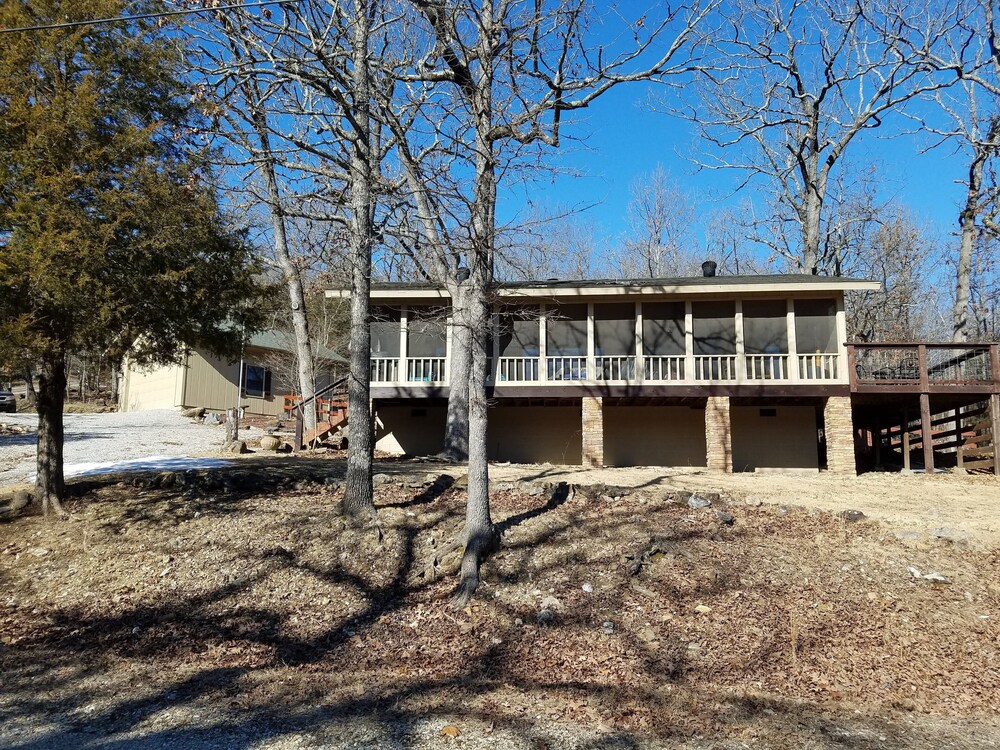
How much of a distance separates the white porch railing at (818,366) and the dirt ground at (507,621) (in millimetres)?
4960

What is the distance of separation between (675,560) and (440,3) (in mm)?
6509

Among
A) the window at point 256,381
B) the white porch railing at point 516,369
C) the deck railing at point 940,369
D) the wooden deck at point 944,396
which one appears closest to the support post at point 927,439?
the wooden deck at point 944,396

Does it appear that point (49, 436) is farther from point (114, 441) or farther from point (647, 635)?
point (114, 441)

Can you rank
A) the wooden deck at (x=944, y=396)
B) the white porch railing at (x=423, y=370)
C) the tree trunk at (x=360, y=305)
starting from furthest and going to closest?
the white porch railing at (x=423, y=370) < the wooden deck at (x=944, y=396) < the tree trunk at (x=360, y=305)

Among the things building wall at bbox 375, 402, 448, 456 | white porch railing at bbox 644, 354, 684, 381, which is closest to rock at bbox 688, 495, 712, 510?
white porch railing at bbox 644, 354, 684, 381

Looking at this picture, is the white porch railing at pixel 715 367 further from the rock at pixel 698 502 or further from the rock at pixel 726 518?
the rock at pixel 726 518

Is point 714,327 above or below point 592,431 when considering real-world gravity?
above

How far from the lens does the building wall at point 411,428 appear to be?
17312 mm

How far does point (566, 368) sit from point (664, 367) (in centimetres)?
214

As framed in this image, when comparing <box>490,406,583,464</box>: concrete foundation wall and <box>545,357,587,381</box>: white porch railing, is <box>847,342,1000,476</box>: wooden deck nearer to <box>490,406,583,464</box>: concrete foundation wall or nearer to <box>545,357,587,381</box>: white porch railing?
<box>545,357,587,381</box>: white porch railing

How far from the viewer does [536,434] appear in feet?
55.9

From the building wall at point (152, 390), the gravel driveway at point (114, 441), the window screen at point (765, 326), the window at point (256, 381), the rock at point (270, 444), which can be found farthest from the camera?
the window at point (256, 381)

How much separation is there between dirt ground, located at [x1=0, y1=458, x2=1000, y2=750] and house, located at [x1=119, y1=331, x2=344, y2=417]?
16207 millimetres

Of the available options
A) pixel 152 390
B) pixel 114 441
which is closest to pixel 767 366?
pixel 114 441
